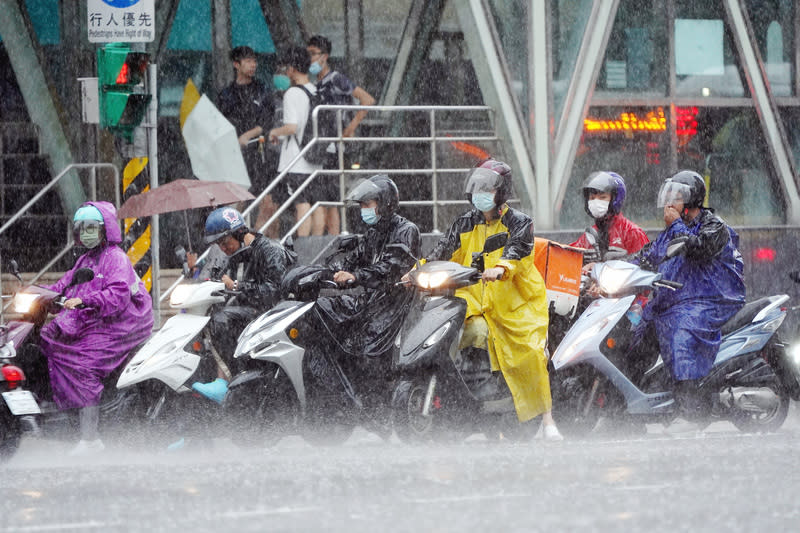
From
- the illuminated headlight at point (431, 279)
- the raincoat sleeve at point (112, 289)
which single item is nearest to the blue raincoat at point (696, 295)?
the illuminated headlight at point (431, 279)

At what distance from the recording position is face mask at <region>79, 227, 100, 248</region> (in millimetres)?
10039

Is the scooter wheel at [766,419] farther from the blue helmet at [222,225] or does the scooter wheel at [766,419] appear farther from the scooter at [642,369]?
the blue helmet at [222,225]

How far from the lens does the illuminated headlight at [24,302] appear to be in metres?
9.65

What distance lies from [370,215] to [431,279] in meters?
0.93

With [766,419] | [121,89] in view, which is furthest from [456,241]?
[121,89]

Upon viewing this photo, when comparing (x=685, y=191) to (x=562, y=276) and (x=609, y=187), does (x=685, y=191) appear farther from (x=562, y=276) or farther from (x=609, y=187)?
(x=562, y=276)

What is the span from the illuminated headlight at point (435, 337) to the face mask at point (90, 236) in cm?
237

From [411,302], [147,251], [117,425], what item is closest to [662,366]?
[411,302]

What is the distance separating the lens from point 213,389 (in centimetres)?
979

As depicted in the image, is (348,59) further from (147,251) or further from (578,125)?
(147,251)

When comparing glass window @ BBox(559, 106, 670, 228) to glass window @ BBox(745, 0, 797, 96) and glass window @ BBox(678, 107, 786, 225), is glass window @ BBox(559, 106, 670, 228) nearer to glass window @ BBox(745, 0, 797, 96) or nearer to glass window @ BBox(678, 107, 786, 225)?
glass window @ BBox(678, 107, 786, 225)

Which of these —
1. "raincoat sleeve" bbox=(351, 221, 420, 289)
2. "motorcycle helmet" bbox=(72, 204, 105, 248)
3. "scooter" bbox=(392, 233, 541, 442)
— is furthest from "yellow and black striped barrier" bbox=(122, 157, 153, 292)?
"scooter" bbox=(392, 233, 541, 442)

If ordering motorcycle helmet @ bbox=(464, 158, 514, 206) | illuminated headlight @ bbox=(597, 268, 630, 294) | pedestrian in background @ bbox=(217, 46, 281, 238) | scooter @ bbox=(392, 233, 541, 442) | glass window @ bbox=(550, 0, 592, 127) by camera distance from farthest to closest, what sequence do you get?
1. glass window @ bbox=(550, 0, 592, 127)
2. pedestrian in background @ bbox=(217, 46, 281, 238)
3. motorcycle helmet @ bbox=(464, 158, 514, 206)
4. scooter @ bbox=(392, 233, 541, 442)
5. illuminated headlight @ bbox=(597, 268, 630, 294)

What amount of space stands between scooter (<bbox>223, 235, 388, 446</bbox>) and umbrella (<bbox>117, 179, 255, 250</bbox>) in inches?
69.7
